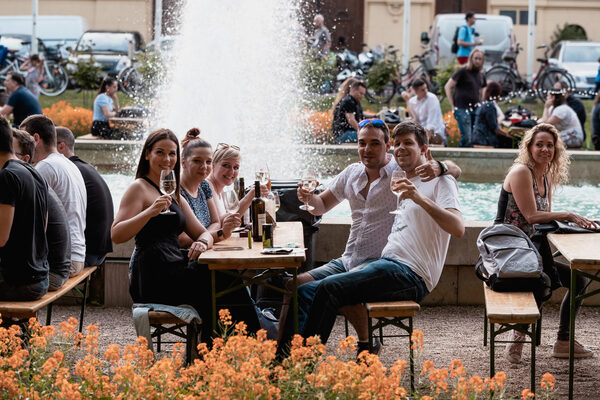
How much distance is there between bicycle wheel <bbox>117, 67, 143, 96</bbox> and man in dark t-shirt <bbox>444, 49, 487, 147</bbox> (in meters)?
6.60

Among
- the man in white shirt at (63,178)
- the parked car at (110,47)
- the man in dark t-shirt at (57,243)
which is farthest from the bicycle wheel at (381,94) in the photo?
the man in dark t-shirt at (57,243)

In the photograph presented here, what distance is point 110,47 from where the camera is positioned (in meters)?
24.5

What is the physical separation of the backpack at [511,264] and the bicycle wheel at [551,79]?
49.7 feet

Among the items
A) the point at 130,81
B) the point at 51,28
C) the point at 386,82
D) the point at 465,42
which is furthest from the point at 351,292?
the point at 51,28

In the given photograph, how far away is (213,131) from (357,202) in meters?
6.22

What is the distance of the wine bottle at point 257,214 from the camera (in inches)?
227

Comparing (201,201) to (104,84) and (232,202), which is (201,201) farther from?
(104,84)

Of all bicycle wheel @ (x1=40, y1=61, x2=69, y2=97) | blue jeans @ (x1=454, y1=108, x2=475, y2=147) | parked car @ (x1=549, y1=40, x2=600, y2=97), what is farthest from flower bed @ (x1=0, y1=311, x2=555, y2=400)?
parked car @ (x1=549, y1=40, x2=600, y2=97)

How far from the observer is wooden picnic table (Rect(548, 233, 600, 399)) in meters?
5.22

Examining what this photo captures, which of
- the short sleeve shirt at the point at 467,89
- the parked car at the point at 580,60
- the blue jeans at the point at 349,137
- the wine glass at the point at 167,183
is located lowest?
the wine glass at the point at 167,183

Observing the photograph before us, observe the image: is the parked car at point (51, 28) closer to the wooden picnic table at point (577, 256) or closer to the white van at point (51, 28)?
the white van at point (51, 28)

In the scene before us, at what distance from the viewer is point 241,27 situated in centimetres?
1362

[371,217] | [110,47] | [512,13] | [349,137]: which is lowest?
[371,217]

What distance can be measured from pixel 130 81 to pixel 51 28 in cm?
776
